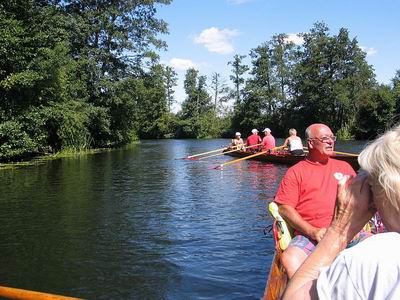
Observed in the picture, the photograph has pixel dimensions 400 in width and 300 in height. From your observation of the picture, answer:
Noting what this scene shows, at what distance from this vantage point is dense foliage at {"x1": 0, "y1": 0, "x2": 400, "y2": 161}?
66.8 feet

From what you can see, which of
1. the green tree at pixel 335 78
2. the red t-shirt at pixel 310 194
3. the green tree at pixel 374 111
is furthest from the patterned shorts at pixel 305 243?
the green tree at pixel 335 78

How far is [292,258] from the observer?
3.38 metres

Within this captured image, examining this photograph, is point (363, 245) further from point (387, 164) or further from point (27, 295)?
point (27, 295)

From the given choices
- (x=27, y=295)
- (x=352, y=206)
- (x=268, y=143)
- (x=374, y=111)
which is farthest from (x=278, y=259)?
(x=374, y=111)

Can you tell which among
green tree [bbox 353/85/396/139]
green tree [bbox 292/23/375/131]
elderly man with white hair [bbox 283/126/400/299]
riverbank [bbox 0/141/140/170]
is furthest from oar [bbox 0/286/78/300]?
green tree [bbox 292/23/375/131]

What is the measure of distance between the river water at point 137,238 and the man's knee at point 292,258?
1.92 meters

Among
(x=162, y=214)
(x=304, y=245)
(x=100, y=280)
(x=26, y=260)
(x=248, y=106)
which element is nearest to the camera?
(x=304, y=245)

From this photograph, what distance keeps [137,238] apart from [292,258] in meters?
4.77

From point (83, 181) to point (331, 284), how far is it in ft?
46.1

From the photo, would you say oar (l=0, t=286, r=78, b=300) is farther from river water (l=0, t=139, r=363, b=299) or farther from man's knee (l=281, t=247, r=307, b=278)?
river water (l=0, t=139, r=363, b=299)

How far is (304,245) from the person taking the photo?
3664mm

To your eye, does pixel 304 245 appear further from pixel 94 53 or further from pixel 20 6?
→ pixel 94 53

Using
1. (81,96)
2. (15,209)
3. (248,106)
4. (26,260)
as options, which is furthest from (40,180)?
(248,106)

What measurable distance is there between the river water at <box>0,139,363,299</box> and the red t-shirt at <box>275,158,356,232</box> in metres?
→ 1.42
